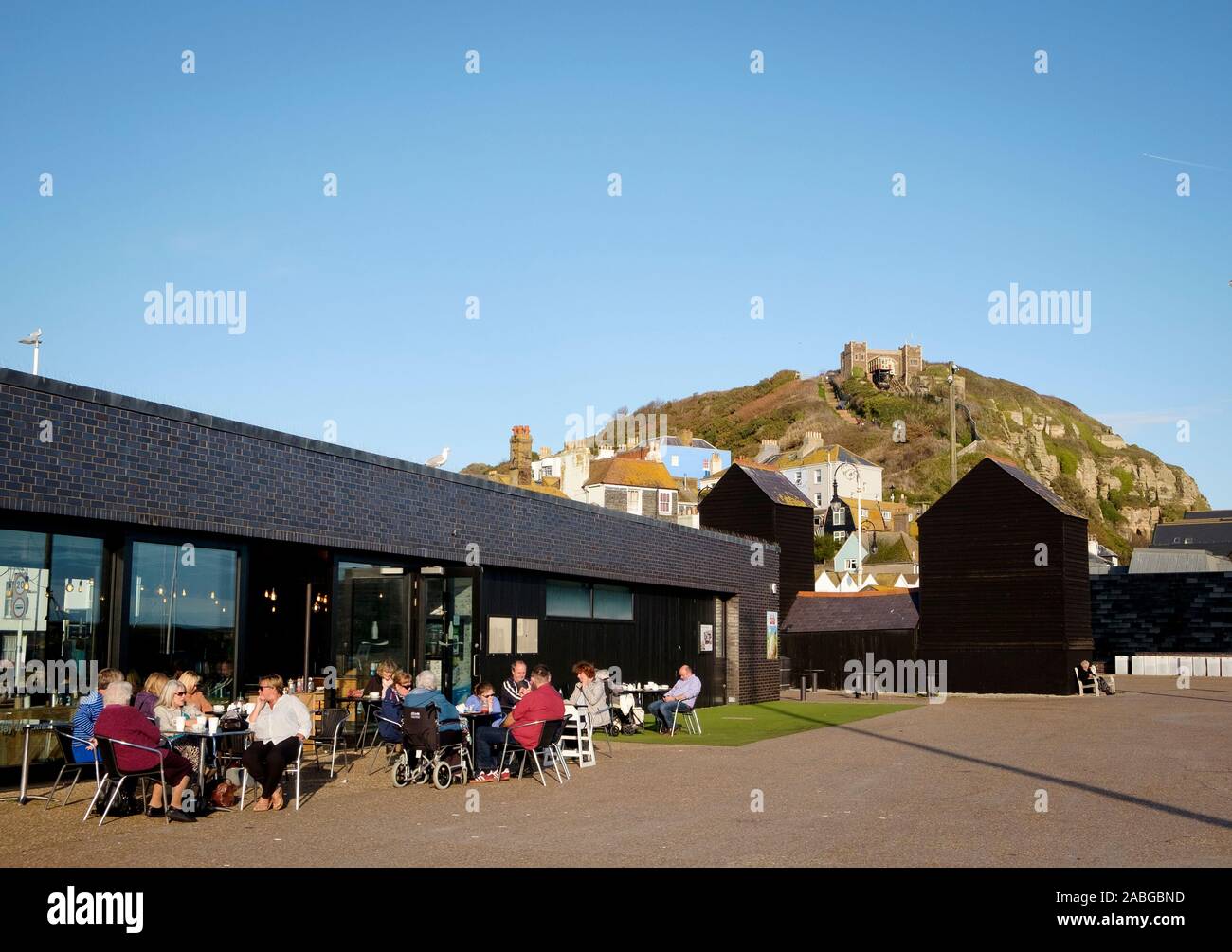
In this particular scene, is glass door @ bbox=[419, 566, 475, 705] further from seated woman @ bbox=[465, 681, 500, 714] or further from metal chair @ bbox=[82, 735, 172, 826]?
metal chair @ bbox=[82, 735, 172, 826]

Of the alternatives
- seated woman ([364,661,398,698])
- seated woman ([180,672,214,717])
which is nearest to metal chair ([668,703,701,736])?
seated woman ([364,661,398,698])

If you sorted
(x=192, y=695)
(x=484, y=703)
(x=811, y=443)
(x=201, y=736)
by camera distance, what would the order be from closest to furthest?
1. (x=201, y=736)
2. (x=192, y=695)
3. (x=484, y=703)
4. (x=811, y=443)

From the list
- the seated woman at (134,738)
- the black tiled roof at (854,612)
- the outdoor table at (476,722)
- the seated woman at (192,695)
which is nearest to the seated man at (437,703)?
the outdoor table at (476,722)

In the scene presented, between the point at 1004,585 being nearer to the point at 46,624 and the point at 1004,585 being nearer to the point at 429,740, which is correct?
the point at 429,740

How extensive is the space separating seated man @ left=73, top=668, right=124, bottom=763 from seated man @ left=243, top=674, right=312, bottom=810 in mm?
1334

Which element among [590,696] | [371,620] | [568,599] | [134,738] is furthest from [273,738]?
[568,599]

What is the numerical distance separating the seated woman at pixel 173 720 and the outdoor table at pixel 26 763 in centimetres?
98

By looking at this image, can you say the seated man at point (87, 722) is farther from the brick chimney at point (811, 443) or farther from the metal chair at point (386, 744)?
the brick chimney at point (811, 443)

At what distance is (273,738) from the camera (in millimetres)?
11898

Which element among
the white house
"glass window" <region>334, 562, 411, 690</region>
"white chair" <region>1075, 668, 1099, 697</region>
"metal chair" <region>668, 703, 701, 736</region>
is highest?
the white house

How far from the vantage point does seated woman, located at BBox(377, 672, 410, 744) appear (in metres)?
14.7

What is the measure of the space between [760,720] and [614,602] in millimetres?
3763
